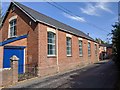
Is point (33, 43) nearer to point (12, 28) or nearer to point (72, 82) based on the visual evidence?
point (12, 28)

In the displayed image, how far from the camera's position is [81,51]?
29.4 m

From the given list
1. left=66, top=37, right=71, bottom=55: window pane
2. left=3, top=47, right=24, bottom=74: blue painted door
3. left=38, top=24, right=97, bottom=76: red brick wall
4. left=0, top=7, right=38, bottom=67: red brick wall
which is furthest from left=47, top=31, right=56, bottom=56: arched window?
left=66, top=37, right=71, bottom=55: window pane

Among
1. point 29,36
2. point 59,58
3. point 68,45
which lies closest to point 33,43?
point 29,36

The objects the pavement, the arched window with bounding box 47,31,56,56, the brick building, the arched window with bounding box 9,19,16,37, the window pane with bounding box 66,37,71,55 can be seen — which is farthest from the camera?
the window pane with bounding box 66,37,71,55

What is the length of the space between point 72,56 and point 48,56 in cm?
700

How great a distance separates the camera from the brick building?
16734 mm

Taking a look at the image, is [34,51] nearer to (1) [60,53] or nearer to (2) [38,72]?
(2) [38,72]

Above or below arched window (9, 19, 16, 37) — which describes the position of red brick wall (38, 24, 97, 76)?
below

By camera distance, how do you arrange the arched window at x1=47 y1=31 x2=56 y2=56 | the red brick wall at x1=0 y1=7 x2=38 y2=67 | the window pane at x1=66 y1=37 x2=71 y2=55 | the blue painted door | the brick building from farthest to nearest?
the window pane at x1=66 y1=37 x2=71 y2=55 < the arched window at x1=47 y1=31 x2=56 y2=56 < the red brick wall at x1=0 y1=7 x2=38 y2=67 < the brick building < the blue painted door

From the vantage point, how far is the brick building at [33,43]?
16.7m

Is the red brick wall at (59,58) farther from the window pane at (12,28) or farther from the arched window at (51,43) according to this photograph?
the window pane at (12,28)

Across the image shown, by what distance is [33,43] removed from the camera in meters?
17.2

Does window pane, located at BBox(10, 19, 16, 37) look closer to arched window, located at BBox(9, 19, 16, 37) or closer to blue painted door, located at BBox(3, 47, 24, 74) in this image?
arched window, located at BBox(9, 19, 16, 37)

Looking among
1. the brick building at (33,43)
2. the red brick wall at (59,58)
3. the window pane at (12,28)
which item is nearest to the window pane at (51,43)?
the brick building at (33,43)
